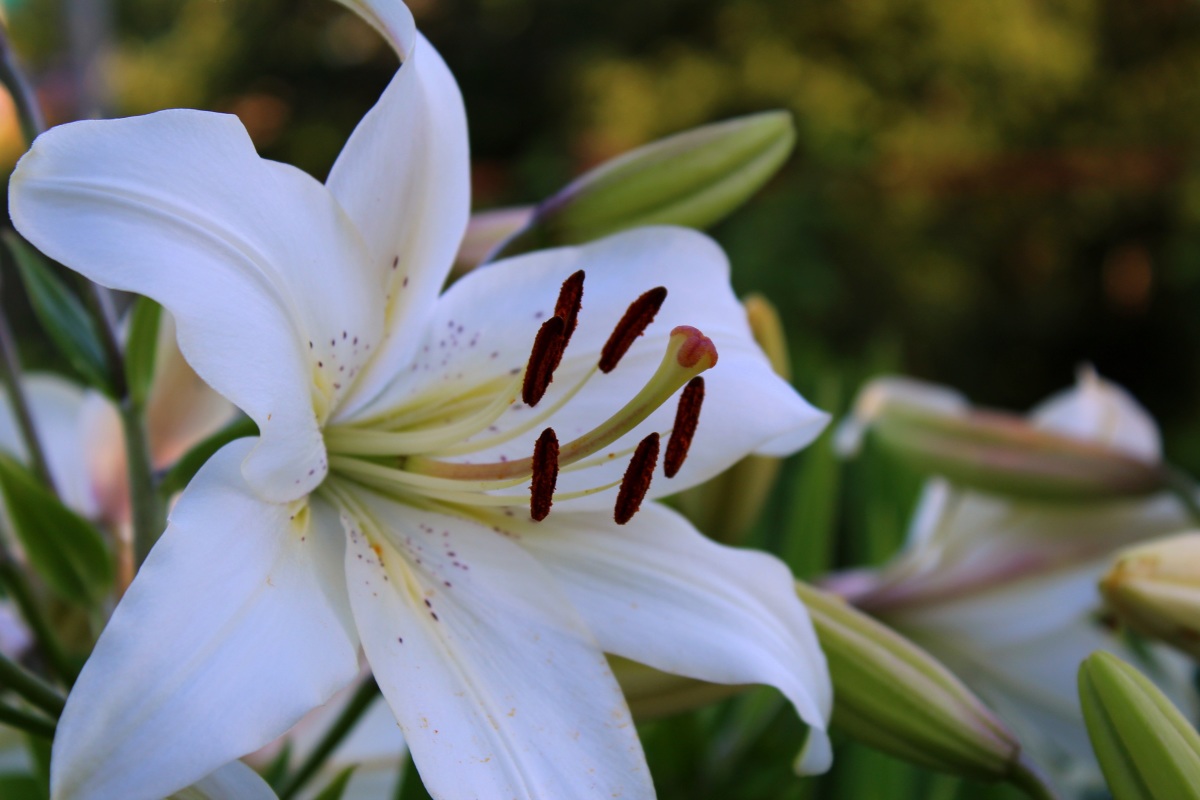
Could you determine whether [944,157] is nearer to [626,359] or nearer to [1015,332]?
Answer: [1015,332]

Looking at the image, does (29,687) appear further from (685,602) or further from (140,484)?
(685,602)

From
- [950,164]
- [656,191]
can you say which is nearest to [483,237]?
[656,191]

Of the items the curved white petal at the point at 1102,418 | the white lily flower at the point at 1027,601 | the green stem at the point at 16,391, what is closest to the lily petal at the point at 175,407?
the green stem at the point at 16,391

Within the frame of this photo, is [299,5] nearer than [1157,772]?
No

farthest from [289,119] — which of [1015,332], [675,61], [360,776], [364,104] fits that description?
[360,776]

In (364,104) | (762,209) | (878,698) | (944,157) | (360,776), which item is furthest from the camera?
(364,104)

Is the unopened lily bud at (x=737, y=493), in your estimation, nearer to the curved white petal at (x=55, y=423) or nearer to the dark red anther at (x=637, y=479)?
the dark red anther at (x=637, y=479)
